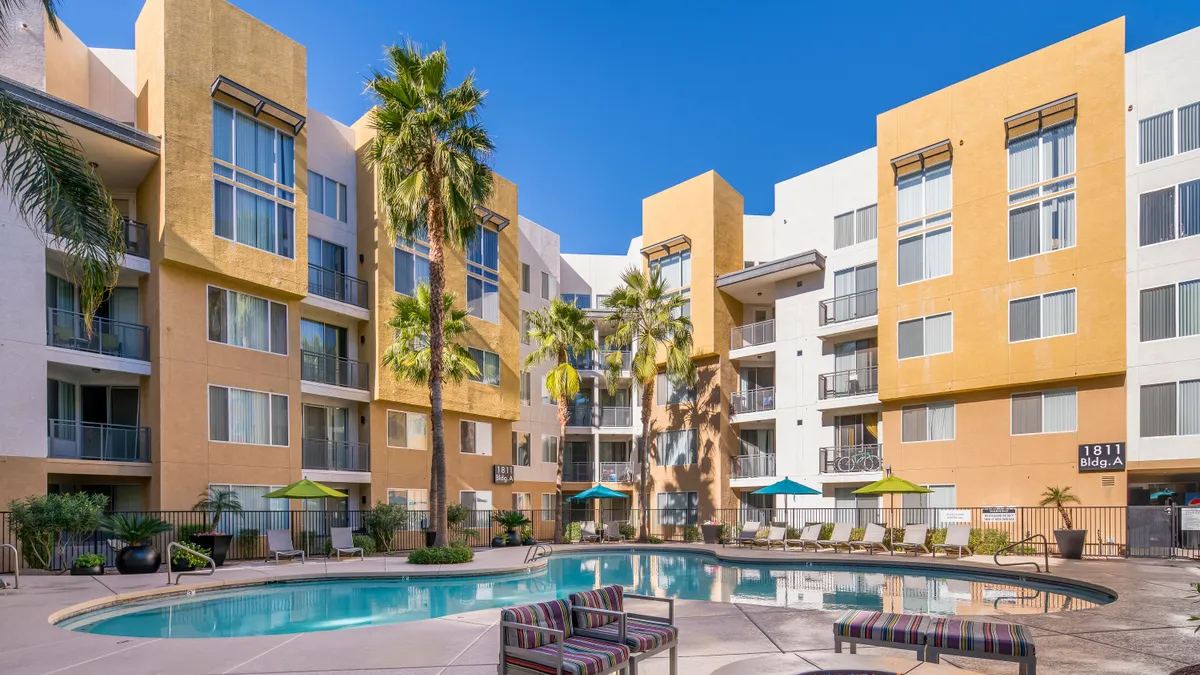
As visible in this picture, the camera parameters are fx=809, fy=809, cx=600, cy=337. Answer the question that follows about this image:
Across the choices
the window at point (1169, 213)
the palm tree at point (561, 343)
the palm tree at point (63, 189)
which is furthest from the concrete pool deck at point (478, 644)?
the palm tree at point (561, 343)

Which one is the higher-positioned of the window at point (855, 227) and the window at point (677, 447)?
the window at point (855, 227)

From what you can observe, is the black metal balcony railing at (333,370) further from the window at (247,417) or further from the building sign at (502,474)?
the building sign at (502,474)

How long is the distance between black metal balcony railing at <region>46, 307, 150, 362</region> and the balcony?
21271 mm

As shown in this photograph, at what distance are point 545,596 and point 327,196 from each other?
55.4 ft

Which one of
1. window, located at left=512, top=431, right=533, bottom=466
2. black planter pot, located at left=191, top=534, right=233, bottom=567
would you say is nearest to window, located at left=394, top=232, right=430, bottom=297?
window, located at left=512, top=431, right=533, bottom=466

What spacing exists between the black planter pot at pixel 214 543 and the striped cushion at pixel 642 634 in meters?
15.0

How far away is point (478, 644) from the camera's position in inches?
348

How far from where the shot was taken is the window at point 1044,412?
2297cm

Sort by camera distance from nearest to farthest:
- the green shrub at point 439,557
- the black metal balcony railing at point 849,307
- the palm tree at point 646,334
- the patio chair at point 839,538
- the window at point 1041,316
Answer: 1. the green shrub at point 439,557
2. the window at point 1041,316
3. the patio chair at point 839,538
4. the black metal balcony railing at point 849,307
5. the palm tree at point 646,334

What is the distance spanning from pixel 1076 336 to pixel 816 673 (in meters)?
20.9

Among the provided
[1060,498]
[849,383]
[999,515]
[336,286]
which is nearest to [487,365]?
[336,286]

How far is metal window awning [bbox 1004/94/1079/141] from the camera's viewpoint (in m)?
23.1

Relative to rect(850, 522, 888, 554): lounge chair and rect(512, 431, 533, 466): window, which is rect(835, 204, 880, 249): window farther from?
rect(512, 431, 533, 466): window

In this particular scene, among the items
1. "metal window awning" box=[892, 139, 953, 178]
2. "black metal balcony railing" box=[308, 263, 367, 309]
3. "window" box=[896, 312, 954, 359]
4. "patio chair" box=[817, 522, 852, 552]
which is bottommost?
"patio chair" box=[817, 522, 852, 552]
